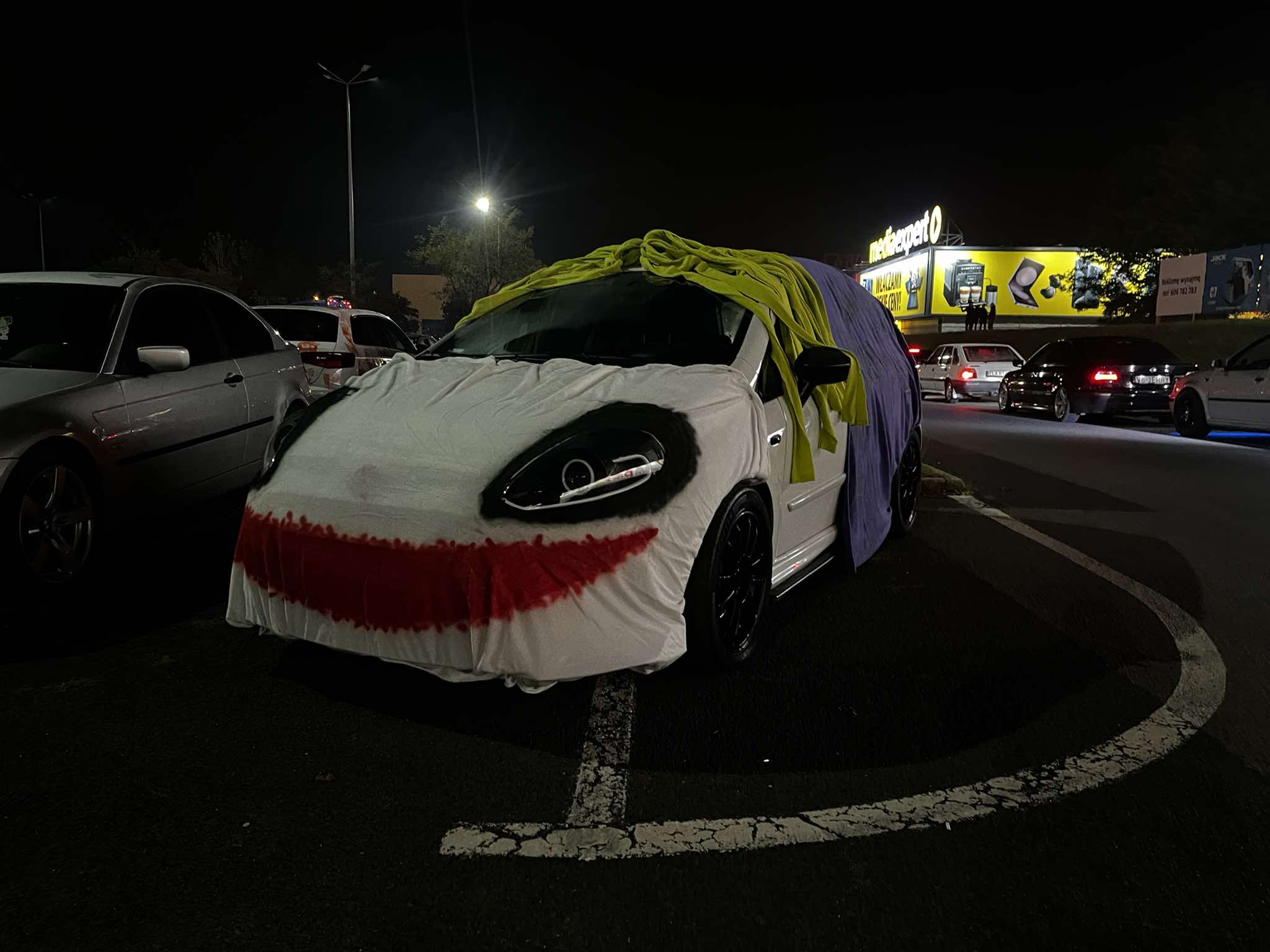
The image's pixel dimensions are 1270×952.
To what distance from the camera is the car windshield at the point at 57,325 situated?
5320 mm

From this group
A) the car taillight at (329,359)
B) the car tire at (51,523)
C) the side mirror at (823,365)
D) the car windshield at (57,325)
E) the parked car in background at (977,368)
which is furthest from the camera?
the parked car in background at (977,368)

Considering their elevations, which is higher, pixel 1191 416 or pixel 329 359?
pixel 329 359

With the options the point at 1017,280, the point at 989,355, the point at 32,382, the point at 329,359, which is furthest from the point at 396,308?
the point at 32,382

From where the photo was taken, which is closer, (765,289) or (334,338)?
(765,289)

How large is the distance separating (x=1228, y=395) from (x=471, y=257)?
70638mm

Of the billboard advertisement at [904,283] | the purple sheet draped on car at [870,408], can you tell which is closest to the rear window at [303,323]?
the purple sheet draped on car at [870,408]

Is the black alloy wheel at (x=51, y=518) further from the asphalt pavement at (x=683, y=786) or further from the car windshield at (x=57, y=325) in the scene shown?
the car windshield at (x=57, y=325)

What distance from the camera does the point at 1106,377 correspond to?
16172 mm

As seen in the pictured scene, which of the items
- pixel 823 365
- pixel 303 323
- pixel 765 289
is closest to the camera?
pixel 823 365

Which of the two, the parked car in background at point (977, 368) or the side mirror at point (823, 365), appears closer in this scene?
the side mirror at point (823, 365)

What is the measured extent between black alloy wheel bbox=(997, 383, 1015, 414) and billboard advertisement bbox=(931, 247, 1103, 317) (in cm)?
4599

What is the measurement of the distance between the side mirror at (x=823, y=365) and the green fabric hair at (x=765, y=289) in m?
0.07

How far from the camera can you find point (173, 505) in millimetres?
5723

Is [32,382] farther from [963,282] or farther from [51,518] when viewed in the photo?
[963,282]
